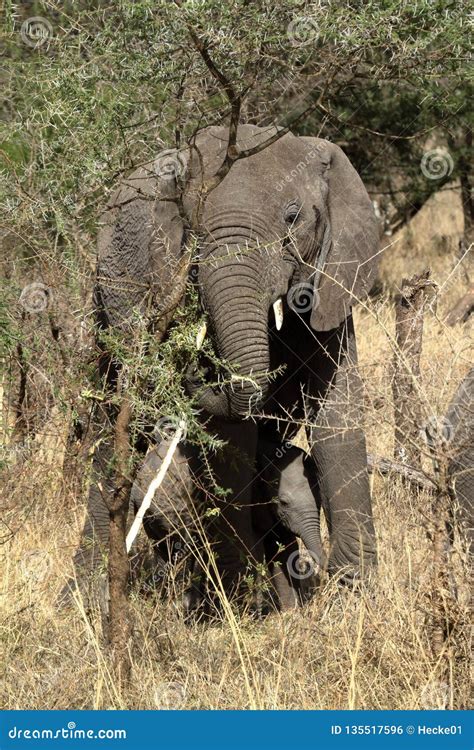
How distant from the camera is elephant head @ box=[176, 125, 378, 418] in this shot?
614cm

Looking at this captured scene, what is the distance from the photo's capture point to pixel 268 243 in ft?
20.4

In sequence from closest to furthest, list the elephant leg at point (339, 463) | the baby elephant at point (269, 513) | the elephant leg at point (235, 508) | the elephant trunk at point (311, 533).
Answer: the baby elephant at point (269, 513)
the elephant leg at point (235, 508)
the elephant leg at point (339, 463)
the elephant trunk at point (311, 533)

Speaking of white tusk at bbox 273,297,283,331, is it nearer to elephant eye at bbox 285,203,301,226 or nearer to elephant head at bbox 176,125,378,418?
elephant head at bbox 176,125,378,418

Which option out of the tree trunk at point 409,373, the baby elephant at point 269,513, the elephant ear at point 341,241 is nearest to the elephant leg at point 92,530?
the baby elephant at point 269,513

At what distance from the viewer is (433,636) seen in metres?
5.28

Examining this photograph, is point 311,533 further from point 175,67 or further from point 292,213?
point 175,67

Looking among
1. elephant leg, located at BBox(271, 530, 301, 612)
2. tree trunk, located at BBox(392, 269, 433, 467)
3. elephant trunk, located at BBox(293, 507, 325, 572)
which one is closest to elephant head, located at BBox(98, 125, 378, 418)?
tree trunk, located at BBox(392, 269, 433, 467)

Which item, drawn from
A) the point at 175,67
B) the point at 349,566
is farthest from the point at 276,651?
the point at 175,67

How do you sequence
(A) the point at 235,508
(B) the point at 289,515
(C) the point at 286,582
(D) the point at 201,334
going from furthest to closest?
(C) the point at 286,582, (B) the point at 289,515, (A) the point at 235,508, (D) the point at 201,334

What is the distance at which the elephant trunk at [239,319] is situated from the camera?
610 centimetres

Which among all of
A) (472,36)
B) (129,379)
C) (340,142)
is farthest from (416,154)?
(129,379)

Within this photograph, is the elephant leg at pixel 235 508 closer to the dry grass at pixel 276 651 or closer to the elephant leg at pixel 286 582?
the elephant leg at pixel 286 582

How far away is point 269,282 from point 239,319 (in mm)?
342

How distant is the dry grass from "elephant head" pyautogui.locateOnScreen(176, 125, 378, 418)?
2.04ft
